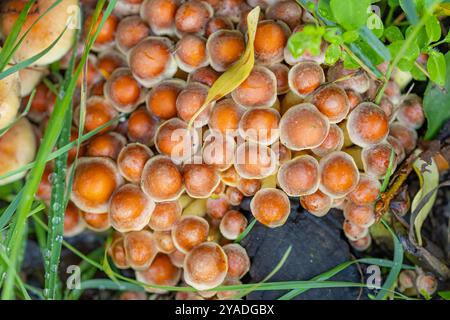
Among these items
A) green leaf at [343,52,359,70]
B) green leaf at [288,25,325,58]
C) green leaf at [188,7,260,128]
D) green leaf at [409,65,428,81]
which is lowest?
green leaf at [409,65,428,81]

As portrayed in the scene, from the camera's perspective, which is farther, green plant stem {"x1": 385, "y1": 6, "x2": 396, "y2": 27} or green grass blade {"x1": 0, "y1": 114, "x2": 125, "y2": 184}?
green plant stem {"x1": 385, "y1": 6, "x2": 396, "y2": 27}

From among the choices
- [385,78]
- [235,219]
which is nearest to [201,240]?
[235,219]

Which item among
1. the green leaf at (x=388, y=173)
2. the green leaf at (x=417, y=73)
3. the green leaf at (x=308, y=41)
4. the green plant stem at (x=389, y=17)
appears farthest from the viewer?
the green plant stem at (x=389, y=17)

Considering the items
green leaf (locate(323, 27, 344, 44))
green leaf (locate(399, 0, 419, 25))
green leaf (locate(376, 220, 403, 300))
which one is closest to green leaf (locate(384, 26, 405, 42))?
green leaf (locate(399, 0, 419, 25))

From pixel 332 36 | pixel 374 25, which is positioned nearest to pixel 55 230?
pixel 332 36

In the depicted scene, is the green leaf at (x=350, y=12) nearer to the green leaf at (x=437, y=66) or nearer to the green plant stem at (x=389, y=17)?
the green leaf at (x=437, y=66)

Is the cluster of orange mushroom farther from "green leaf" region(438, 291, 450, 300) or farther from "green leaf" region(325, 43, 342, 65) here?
"green leaf" region(438, 291, 450, 300)

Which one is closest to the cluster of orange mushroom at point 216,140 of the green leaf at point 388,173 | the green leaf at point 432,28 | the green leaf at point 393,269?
the green leaf at point 388,173
